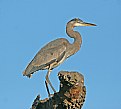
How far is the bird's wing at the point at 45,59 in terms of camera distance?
1405 centimetres

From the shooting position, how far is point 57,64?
573 inches

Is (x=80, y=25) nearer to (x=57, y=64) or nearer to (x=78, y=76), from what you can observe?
(x=57, y=64)

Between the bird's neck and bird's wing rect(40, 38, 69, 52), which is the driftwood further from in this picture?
the bird's neck

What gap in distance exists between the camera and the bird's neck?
14.5m

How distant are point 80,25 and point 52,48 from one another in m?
1.39

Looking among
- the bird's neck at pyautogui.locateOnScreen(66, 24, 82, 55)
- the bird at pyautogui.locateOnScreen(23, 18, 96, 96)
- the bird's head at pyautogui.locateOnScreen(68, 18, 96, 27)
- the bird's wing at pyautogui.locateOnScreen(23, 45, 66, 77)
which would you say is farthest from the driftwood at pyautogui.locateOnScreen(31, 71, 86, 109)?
the bird's head at pyautogui.locateOnScreen(68, 18, 96, 27)

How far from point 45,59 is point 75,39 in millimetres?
1160

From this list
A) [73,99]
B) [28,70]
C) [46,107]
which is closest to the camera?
[73,99]

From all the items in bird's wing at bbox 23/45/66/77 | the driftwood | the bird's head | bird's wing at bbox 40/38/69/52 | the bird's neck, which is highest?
the bird's head

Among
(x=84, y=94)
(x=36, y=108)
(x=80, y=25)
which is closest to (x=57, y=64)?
(x=80, y=25)

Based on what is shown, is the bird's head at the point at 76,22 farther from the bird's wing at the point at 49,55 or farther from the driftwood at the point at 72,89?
the driftwood at the point at 72,89

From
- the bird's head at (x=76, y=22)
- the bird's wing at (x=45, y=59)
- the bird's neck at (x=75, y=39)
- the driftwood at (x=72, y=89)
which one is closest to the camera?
the driftwood at (x=72, y=89)

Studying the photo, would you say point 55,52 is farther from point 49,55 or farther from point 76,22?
point 76,22

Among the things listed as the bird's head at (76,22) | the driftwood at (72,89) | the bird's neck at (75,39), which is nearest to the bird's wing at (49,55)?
the bird's neck at (75,39)
